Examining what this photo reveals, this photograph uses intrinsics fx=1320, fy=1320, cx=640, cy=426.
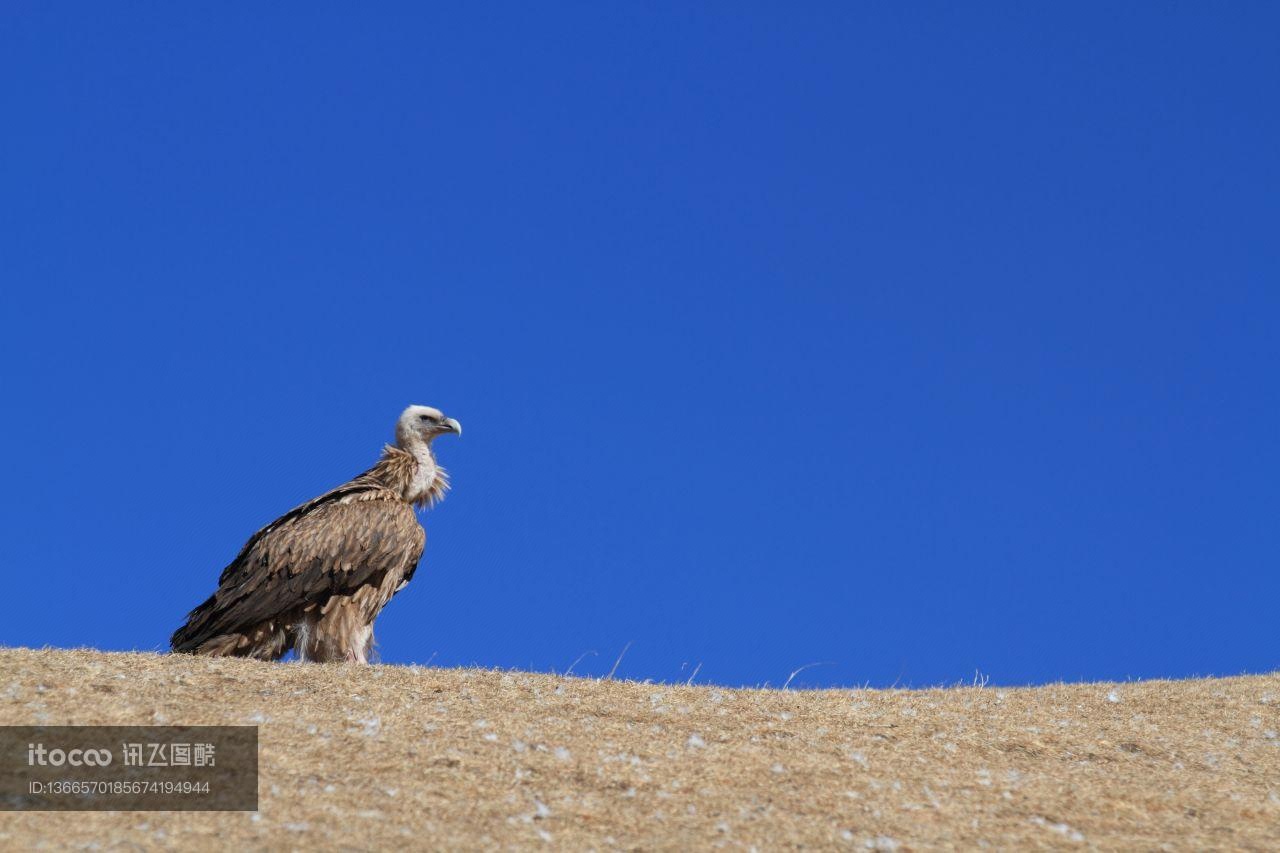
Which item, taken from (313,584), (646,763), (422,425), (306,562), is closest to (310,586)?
(313,584)

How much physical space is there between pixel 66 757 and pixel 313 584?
4887 millimetres

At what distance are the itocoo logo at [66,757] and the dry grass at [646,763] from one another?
58 cm

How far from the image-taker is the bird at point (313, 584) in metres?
15.9

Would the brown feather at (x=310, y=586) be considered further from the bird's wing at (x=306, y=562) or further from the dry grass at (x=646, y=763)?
the dry grass at (x=646, y=763)

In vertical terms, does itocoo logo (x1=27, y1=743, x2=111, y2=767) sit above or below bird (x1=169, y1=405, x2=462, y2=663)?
below

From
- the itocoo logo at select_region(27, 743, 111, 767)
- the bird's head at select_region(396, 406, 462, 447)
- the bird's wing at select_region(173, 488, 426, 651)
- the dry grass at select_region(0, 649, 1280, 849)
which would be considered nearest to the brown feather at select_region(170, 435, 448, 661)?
the bird's wing at select_region(173, 488, 426, 651)

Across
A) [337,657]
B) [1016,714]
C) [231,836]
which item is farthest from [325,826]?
[1016,714]

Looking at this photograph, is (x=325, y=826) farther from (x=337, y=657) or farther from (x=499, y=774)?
(x=337, y=657)

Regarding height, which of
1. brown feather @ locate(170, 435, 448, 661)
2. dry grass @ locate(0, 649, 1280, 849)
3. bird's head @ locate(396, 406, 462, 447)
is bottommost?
dry grass @ locate(0, 649, 1280, 849)

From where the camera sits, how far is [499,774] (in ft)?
36.2

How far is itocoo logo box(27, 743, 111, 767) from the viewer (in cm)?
1109

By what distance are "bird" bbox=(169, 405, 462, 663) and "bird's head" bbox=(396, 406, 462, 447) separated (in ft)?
6.34

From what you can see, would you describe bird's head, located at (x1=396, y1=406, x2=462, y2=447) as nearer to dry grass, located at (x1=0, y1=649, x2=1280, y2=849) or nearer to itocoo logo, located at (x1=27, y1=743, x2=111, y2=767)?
dry grass, located at (x1=0, y1=649, x2=1280, y2=849)

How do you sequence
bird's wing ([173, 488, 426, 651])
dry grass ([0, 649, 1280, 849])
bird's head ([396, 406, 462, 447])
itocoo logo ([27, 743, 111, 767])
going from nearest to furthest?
dry grass ([0, 649, 1280, 849]) → itocoo logo ([27, 743, 111, 767]) → bird's wing ([173, 488, 426, 651]) → bird's head ([396, 406, 462, 447])
